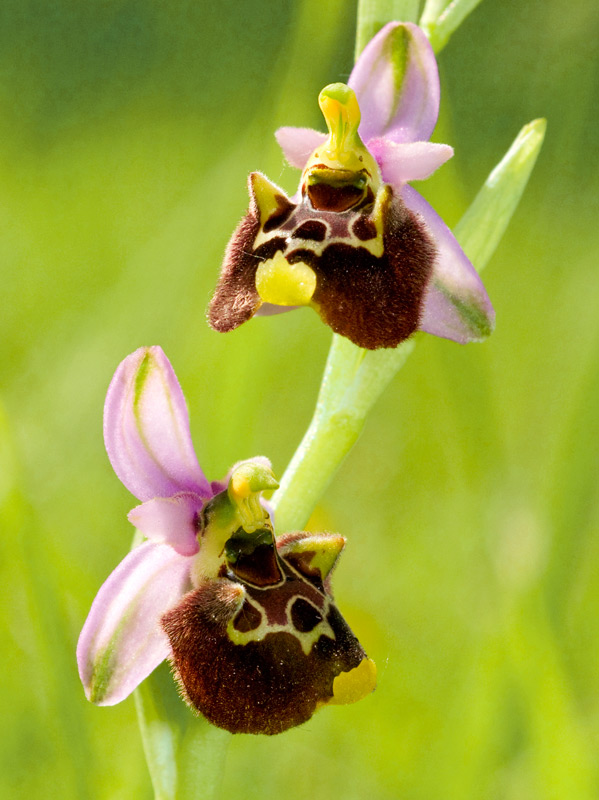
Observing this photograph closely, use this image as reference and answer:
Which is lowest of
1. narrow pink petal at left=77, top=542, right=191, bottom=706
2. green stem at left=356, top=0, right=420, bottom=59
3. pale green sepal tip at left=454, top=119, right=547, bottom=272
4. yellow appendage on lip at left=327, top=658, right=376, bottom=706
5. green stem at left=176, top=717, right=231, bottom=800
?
green stem at left=176, top=717, right=231, bottom=800

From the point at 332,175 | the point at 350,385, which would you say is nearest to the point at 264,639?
the point at 350,385

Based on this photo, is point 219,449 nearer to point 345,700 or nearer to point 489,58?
point 345,700

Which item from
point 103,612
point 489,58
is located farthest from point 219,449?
point 489,58

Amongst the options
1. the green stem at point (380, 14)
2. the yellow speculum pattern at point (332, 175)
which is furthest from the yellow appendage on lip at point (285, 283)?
the green stem at point (380, 14)

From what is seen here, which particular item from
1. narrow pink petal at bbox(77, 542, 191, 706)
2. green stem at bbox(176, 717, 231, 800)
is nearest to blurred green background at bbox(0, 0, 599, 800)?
green stem at bbox(176, 717, 231, 800)

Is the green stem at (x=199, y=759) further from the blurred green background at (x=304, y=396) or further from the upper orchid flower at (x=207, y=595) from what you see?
the upper orchid flower at (x=207, y=595)

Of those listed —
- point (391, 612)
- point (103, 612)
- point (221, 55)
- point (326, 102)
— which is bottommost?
point (391, 612)

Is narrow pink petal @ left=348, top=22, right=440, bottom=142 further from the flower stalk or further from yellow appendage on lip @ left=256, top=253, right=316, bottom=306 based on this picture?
yellow appendage on lip @ left=256, top=253, right=316, bottom=306
